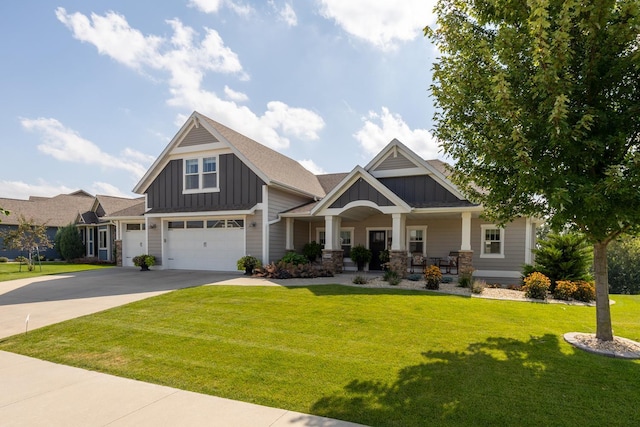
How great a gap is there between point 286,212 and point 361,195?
429cm

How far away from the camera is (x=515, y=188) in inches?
242

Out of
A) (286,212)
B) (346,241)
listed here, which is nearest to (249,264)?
(286,212)

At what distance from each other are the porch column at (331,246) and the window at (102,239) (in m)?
19.6

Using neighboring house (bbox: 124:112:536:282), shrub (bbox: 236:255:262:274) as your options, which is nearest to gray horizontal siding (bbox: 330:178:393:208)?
neighboring house (bbox: 124:112:536:282)

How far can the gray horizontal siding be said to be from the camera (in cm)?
1388

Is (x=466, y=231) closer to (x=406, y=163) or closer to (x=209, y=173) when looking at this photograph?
(x=406, y=163)

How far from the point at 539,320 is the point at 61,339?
33.0ft

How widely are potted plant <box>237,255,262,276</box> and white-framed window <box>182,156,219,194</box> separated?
3963 mm

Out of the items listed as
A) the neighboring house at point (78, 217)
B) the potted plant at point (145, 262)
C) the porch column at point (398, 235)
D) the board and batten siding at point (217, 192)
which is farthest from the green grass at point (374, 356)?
the neighboring house at point (78, 217)

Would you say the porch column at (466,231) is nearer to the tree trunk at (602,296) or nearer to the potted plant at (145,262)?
the tree trunk at (602,296)

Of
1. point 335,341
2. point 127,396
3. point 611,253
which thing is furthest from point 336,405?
point 611,253

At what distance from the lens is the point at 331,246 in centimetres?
1478

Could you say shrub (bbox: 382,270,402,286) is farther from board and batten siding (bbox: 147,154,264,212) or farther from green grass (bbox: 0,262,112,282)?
green grass (bbox: 0,262,112,282)

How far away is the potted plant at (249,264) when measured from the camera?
50.0 ft
